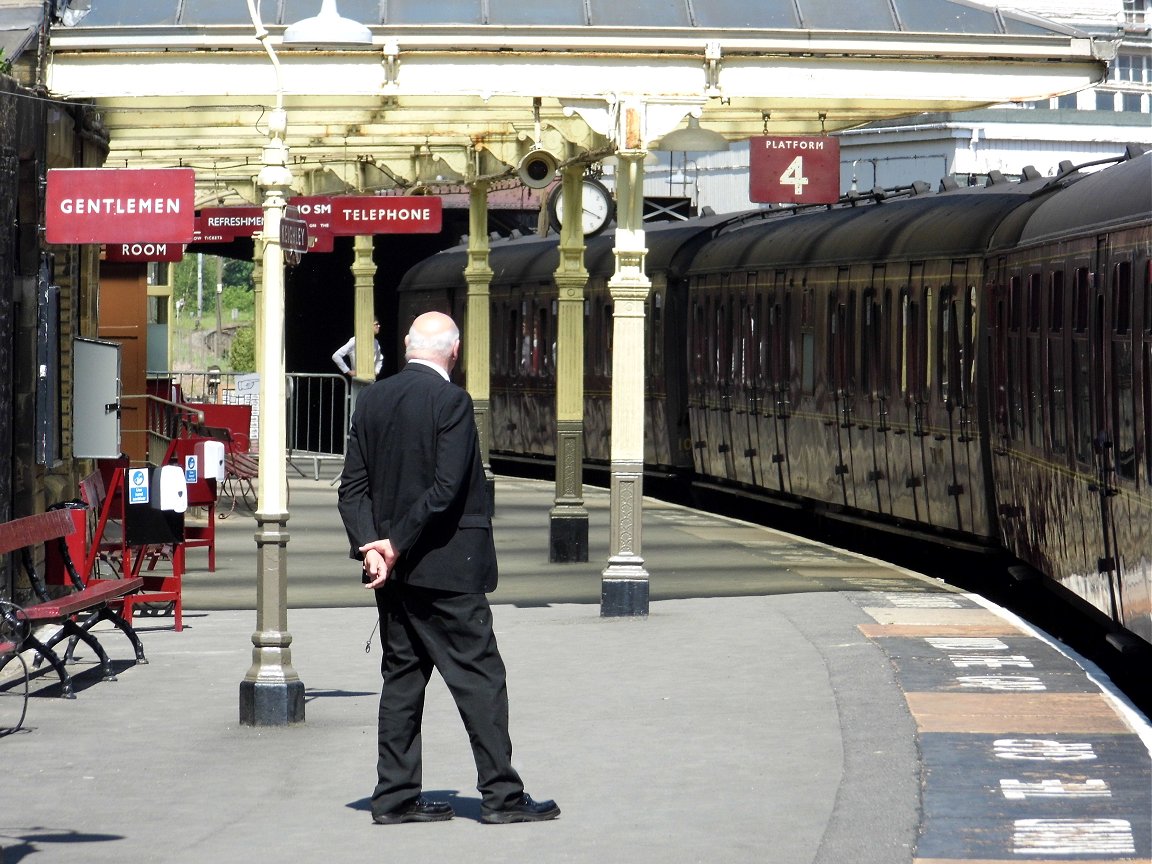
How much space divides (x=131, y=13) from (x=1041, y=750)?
796 centimetres

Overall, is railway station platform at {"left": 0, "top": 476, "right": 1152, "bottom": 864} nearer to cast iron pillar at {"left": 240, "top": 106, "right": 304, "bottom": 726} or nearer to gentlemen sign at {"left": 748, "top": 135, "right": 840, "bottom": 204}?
cast iron pillar at {"left": 240, "top": 106, "right": 304, "bottom": 726}

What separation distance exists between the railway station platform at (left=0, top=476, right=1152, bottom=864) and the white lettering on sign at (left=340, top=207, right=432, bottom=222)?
5.36 m

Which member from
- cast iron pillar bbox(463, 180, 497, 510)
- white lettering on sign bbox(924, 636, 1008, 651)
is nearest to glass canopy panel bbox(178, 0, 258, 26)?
white lettering on sign bbox(924, 636, 1008, 651)

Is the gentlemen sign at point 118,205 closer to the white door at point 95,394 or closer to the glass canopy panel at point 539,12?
the white door at point 95,394

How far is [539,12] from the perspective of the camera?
14.6 meters

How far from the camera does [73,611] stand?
11.5 meters

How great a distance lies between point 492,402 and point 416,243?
12.4 meters

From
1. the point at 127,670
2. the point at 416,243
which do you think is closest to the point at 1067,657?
the point at 127,670

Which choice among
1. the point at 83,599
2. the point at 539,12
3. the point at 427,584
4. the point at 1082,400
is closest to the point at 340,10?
the point at 539,12

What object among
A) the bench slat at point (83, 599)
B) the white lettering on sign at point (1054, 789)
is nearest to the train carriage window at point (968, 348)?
the bench slat at point (83, 599)

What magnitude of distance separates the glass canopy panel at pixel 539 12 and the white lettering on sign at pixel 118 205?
8.48ft

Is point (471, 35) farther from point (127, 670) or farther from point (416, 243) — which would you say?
point (416, 243)

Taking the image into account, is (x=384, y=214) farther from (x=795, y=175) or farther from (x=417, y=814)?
(x=417, y=814)

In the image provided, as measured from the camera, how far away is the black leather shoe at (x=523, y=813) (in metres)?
7.86
